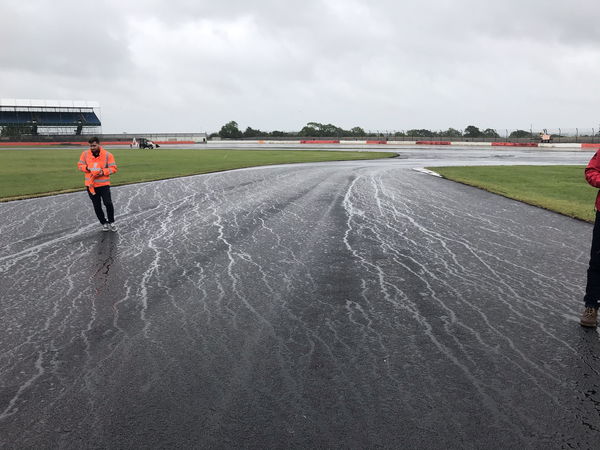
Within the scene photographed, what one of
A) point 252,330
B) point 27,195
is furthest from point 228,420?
point 27,195

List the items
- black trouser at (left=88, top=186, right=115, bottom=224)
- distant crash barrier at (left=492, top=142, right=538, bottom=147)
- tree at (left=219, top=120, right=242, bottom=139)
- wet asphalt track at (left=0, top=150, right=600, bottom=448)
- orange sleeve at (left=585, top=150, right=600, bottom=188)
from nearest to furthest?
1. wet asphalt track at (left=0, top=150, right=600, bottom=448)
2. orange sleeve at (left=585, top=150, right=600, bottom=188)
3. black trouser at (left=88, top=186, right=115, bottom=224)
4. distant crash barrier at (left=492, top=142, right=538, bottom=147)
5. tree at (left=219, top=120, right=242, bottom=139)

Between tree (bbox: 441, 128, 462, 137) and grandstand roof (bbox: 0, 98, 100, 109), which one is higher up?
grandstand roof (bbox: 0, 98, 100, 109)

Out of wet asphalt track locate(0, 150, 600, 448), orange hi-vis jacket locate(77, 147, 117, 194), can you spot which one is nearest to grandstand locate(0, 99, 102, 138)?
orange hi-vis jacket locate(77, 147, 117, 194)

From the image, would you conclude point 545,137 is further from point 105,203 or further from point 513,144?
point 105,203

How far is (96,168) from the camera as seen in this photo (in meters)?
8.56

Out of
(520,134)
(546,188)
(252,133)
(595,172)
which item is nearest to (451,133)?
(520,134)

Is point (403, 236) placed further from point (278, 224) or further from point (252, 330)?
point (252, 330)

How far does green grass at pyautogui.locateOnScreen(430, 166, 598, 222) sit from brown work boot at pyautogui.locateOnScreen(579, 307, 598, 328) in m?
6.35

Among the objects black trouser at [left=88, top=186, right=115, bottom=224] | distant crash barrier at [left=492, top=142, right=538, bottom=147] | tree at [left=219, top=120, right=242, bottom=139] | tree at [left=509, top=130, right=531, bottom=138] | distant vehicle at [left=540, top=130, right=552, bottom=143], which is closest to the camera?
black trouser at [left=88, top=186, right=115, bottom=224]

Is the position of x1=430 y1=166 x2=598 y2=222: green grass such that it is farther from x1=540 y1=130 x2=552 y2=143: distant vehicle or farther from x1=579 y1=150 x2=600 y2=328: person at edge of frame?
x1=540 y1=130 x2=552 y2=143: distant vehicle

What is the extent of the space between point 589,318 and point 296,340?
2629mm

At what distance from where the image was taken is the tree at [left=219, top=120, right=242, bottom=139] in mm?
105875

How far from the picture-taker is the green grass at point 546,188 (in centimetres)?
1129

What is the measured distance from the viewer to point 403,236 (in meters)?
8.03
